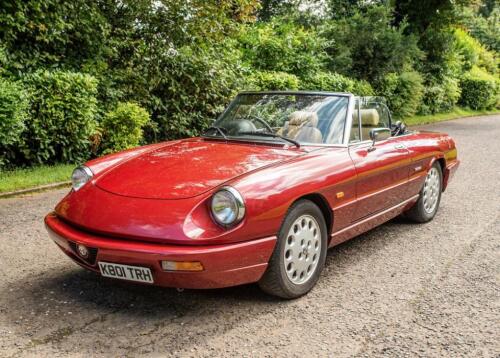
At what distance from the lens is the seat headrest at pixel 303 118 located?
441cm

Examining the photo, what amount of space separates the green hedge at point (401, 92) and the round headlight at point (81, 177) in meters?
15.2

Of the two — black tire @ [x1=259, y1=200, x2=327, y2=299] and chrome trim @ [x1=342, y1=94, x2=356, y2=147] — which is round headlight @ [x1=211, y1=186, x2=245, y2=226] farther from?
chrome trim @ [x1=342, y1=94, x2=356, y2=147]

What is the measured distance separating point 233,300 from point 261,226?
2.06 feet

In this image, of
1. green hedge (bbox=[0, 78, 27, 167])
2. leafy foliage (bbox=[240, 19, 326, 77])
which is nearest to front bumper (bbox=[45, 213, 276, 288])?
green hedge (bbox=[0, 78, 27, 167])

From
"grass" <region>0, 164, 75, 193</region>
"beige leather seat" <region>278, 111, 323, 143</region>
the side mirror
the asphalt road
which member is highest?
"beige leather seat" <region>278, 111, 323, 143</region>

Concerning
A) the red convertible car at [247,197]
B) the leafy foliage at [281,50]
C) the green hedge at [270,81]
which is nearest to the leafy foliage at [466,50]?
the leafy foliage at [281,50]

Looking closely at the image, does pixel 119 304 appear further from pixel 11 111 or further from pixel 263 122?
pixel 11 111

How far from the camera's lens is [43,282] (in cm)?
381

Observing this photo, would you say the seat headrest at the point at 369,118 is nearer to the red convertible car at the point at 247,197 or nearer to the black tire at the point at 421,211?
the red convertible car at the point at 247,197

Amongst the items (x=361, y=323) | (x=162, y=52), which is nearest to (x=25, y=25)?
(x=162, y=52)

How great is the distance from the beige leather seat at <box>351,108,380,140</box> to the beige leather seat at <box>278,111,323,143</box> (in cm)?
32

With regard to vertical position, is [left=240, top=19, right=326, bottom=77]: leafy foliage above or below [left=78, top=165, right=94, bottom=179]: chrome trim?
above

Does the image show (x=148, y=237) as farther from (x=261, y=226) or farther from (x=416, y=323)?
(x=416, y=323)

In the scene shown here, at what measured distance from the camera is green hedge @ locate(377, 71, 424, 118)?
18203 mm
